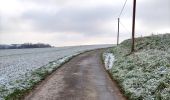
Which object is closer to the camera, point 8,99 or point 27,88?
point 8,99

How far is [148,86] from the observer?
21016mm

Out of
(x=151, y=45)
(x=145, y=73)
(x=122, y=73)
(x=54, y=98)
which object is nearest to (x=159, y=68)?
(x=145, y=73)

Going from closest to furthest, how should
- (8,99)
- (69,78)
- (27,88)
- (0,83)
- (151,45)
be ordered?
(8,99), (27,88), (0,83), (69,78), (151,45)

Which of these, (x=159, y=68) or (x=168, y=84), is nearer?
(x=168, y=84)

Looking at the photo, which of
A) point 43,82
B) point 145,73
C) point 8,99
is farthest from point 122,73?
point 8,99

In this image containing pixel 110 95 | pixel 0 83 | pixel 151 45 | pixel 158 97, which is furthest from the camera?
pixel 151 45

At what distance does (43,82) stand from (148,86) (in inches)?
357

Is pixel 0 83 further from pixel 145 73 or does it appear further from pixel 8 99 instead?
pixel 145 73

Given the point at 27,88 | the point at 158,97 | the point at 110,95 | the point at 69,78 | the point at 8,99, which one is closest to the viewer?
the point at 158,97

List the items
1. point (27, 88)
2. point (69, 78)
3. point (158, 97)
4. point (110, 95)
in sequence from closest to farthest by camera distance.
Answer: point (158, 97) < point (110, 95) < point (27, 88) < point (69, 78)

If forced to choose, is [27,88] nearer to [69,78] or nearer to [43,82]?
[43,82]

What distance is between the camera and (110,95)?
68.2 feet

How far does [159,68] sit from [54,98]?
984cm

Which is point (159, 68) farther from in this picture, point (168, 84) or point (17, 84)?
point (17, 84)
